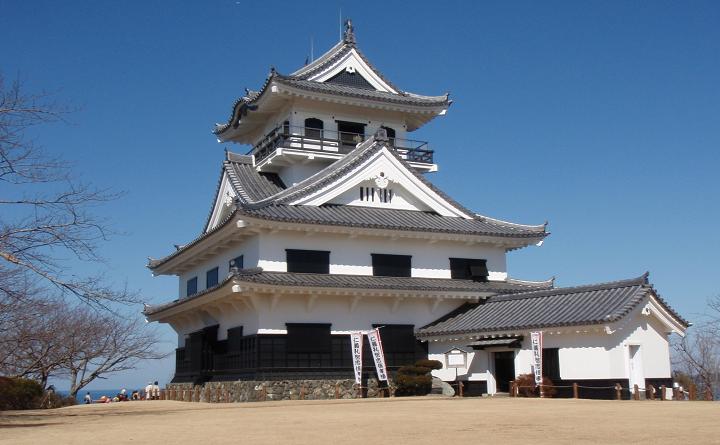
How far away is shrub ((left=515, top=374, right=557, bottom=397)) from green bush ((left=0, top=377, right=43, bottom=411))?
17.7 m

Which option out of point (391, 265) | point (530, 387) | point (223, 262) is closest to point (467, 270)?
point (391, 265)

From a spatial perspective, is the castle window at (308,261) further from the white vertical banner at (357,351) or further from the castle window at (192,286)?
the castle window at (192,286)

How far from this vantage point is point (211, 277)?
33469 millimetres

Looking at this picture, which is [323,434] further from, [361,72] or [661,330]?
[361,72]

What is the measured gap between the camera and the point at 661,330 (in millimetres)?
24609

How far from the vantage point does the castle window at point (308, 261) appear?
2853cm

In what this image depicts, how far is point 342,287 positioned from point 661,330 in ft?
35.8

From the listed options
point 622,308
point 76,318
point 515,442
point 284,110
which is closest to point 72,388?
point 76,318

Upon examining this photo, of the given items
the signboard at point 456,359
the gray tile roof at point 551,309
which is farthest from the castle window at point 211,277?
the signboard at point 456,359

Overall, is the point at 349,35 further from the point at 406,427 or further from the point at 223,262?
the point at 406,427

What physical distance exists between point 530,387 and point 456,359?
3611 millimetres

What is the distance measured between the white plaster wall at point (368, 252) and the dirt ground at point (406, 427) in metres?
10.7

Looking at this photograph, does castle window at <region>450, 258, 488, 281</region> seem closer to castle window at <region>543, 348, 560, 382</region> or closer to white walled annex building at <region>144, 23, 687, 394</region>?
white walled annex building at <region>144, 23, 687, 394</region>

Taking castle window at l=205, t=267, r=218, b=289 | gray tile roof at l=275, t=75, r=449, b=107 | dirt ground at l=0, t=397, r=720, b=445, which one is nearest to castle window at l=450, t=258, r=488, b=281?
gray tile roof at l=275, t=75, r=449, b=107
